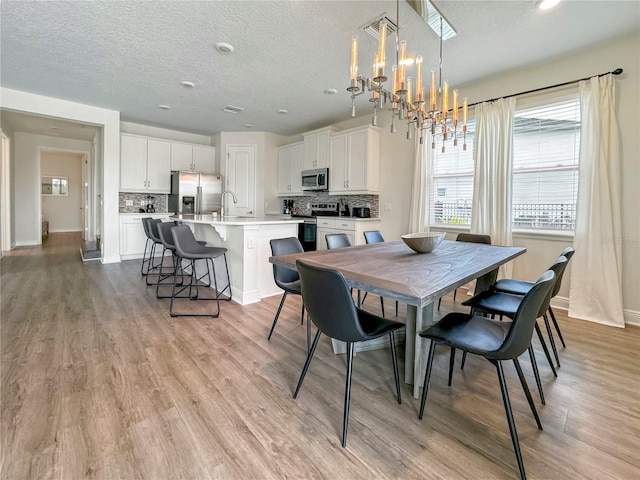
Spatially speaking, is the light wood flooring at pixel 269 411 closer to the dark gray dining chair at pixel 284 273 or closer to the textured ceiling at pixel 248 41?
the dark gray dining chair at pixel 284 273

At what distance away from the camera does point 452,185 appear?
13.9 ft

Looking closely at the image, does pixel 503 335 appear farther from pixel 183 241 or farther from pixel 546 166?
pixel 183 241

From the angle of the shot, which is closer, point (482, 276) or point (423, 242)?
point (423, 242)

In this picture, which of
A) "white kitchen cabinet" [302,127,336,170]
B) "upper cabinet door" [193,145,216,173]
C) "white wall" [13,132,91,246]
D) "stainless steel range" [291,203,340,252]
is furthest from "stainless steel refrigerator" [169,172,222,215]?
"white wall" [13,132,91,246]

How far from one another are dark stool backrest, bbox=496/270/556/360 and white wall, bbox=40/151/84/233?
12881 millimetres

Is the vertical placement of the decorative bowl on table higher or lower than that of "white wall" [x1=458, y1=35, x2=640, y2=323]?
lower

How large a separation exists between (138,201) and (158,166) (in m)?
0.86

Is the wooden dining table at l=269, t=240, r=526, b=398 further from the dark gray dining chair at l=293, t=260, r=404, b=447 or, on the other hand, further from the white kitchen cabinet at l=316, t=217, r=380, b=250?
the white kitchen cabinet at l=316, t=217, r=380, b=250

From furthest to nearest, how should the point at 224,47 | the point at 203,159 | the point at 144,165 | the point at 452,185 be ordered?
the point at 203,159 < the point at 144,165 < the point at 452,185 < the point at 224,47

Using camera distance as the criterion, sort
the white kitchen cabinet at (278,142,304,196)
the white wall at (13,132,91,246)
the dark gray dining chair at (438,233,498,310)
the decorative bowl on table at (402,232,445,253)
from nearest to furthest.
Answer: the decorative bowl on table at (402,232,445,253) < the dark gray dining chair at (438,233,498,310) < the white kitchen cabinet at (278,142,304,196) < the white wall at (13,132,91,246)

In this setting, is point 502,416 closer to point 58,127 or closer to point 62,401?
point 62,401

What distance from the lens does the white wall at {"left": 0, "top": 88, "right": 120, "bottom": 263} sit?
4395mm

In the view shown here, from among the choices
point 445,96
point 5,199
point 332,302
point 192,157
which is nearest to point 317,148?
point 192,157

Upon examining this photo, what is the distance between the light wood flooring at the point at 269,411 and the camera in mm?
1285
